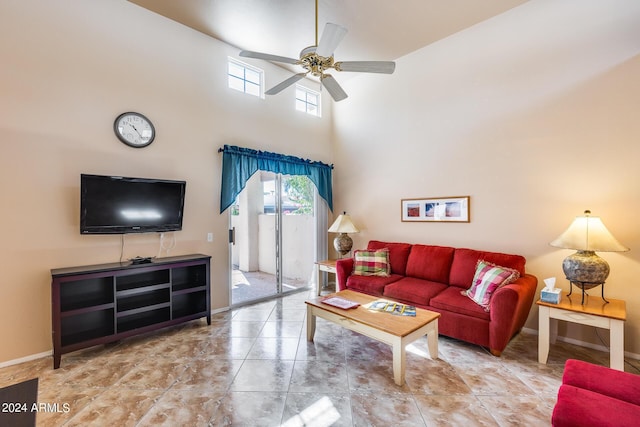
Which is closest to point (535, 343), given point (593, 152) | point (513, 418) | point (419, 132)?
point (513, 418)

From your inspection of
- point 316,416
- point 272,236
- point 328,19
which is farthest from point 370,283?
point 328,19

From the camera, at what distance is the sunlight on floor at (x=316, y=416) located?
6.38ft

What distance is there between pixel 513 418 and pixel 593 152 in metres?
2.70

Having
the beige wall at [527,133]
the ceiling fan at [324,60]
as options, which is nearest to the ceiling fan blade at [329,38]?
the ceiling fan at [324,60]

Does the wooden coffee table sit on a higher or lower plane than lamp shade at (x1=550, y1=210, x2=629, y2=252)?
lower

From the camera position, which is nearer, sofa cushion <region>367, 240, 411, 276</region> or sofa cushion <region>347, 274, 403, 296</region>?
sofa cushion <region>347, 274, 403, 296</region>

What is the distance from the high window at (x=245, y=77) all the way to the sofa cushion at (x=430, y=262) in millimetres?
3408

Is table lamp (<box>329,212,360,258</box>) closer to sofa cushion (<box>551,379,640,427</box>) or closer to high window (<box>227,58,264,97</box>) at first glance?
high window (<box>227,58,264,97</box>)

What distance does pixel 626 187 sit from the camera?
9.20 feet

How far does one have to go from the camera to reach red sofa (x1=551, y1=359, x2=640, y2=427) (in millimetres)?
1339

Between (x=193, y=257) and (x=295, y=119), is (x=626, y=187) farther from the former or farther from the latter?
(x=193, y=257)

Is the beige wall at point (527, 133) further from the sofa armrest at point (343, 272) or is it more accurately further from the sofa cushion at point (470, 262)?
the sofa armrest at point (343, 272)

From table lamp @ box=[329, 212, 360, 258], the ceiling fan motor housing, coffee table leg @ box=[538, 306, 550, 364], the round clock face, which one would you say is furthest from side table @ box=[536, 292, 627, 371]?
the round clock face

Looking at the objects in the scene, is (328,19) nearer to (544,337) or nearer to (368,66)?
(368,66)
